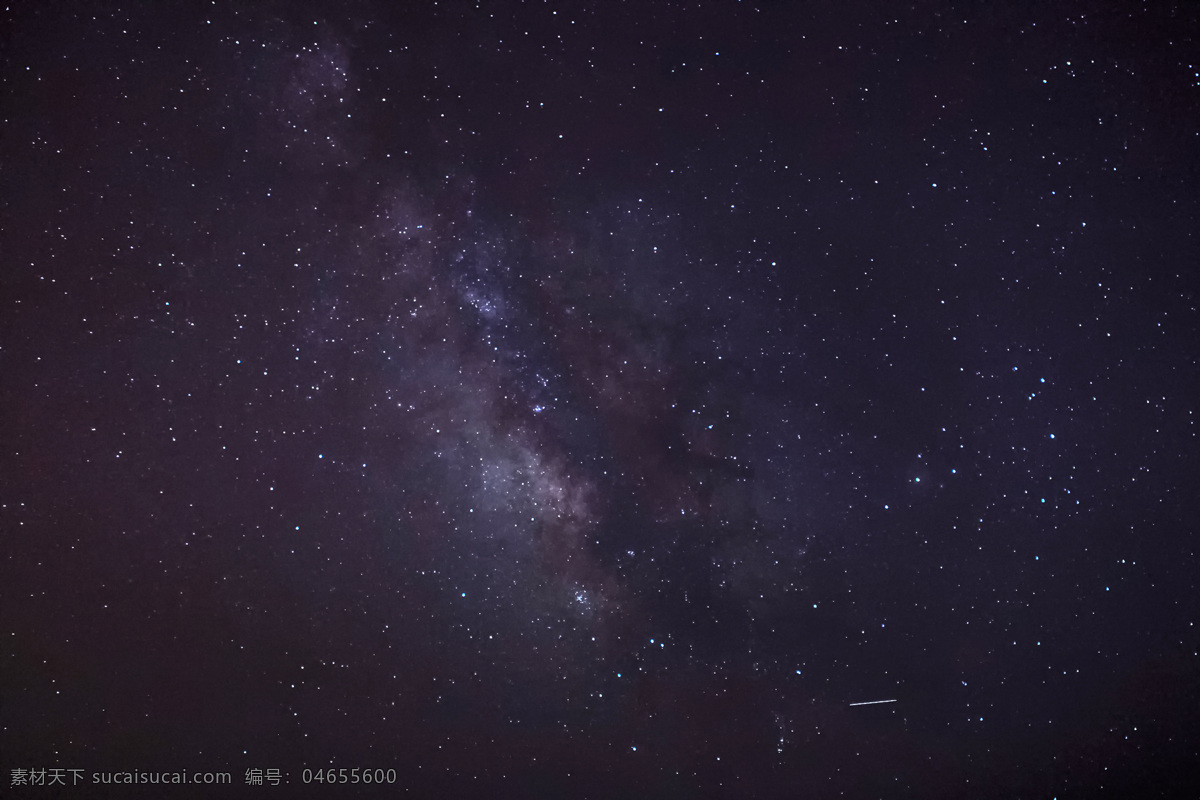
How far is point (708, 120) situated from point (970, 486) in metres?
1.92

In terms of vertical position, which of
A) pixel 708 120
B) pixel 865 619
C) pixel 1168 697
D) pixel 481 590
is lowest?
pixel 1168 697

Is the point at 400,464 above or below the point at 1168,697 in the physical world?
above

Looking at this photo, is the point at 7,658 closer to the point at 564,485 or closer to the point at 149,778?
the point at 149,778

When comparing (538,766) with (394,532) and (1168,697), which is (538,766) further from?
(1168,697)

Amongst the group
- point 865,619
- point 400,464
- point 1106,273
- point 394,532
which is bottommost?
point 865,619

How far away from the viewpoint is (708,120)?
2.22 m

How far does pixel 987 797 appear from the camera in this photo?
7.56 ft

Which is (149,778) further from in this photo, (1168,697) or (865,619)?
(1168,697)

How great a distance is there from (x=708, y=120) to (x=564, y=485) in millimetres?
1682

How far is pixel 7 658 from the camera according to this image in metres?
2.23

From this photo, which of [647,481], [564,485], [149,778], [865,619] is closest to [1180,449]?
[865,619]

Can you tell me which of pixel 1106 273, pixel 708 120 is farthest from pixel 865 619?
pixel 708 120

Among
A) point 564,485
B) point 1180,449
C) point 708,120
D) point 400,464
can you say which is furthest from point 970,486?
point 400,464

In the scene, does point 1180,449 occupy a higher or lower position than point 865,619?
higher
